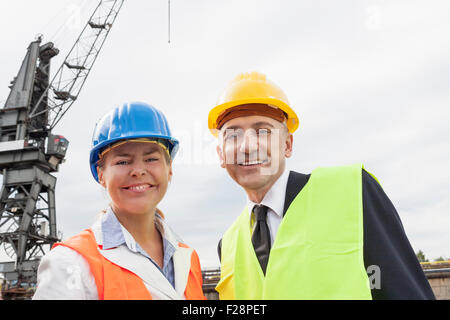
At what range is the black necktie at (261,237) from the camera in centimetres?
312


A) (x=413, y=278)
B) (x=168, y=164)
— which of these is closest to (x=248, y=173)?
(x=168, y=164)

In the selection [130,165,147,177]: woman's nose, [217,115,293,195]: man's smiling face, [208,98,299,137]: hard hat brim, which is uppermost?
[208,98,299,137]: hard hat brim

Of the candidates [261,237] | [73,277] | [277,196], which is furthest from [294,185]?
[73,277]

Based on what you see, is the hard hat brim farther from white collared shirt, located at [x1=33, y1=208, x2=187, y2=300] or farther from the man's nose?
white collared shirt, located at [x1=33, y1=208, x2=187, y2=300]

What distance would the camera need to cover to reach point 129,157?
2.88 meters

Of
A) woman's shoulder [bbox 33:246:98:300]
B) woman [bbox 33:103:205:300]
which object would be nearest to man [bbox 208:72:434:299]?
woman [bbox 33:103:205:300]

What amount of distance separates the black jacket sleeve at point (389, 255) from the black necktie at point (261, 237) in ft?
2.47

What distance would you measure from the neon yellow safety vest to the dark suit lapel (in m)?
0.08

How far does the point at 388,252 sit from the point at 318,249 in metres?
0.47

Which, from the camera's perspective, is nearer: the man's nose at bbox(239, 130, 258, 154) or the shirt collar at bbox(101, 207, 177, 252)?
the shirt collar at bbox(101, 207, 177, 252)

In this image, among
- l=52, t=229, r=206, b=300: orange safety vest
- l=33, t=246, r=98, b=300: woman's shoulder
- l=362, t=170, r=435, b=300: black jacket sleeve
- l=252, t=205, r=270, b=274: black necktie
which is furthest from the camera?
l=252, t=205, r=270, b=274: black necktie

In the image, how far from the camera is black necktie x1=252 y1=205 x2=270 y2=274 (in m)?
3.12

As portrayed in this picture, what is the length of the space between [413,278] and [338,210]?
2.20 ft

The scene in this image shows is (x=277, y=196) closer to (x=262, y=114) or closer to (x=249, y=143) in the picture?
(x=249, y=143)
